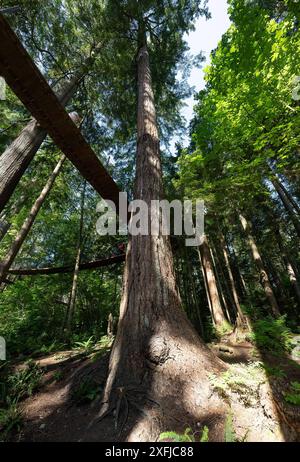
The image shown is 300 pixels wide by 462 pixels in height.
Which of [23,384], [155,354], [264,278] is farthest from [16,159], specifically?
[264,278]

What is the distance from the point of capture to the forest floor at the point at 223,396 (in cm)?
169

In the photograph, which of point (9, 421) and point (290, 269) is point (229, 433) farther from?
point (290, 269)

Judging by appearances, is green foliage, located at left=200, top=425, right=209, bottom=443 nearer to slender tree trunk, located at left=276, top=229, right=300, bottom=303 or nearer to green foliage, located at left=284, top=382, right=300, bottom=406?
green foliage, located at left=284, top=382, right=300, bottom=406

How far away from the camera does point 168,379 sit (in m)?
2.01

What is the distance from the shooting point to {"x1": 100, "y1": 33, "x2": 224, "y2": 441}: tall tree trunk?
1.82 m

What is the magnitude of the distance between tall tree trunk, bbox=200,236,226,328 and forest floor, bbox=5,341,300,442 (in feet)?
13.6

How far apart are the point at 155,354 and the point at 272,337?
148 inches

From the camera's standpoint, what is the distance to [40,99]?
3.67m

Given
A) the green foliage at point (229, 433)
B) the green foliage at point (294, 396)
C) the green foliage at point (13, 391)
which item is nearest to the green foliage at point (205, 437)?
the green foliage at point (229, 433)

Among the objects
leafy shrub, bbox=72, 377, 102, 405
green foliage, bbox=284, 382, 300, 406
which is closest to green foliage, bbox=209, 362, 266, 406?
green foliage, bbox=284, 382, 300, 406

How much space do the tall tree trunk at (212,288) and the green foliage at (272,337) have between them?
2.12m

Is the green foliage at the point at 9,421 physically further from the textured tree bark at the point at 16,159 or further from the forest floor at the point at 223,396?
the textured tree bark at the point at 16,159

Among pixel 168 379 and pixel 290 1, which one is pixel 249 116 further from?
pixel 168 379
